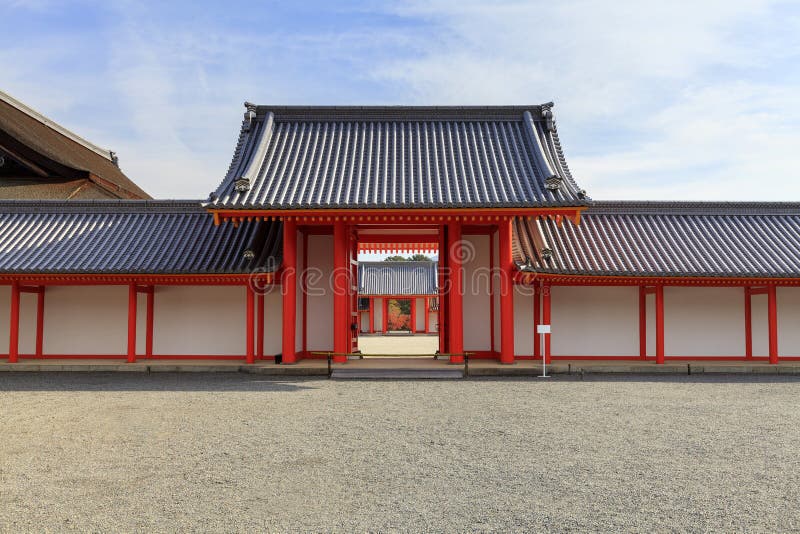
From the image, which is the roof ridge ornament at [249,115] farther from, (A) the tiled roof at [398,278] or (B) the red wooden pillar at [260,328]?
(A) the tiled roof at [398,278]

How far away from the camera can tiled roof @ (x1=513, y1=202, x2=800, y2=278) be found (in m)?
14.3

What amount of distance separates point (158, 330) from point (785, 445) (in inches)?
530

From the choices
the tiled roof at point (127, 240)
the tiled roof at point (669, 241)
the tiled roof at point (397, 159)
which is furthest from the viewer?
the tiled roof at point (669, 241)

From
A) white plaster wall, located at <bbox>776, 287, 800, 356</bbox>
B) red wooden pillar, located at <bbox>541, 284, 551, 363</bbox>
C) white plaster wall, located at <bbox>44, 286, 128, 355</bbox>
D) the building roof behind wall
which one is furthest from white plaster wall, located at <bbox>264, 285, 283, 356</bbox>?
white plaster wall, located at <bbox>776, 287, 800, 356</bbox>

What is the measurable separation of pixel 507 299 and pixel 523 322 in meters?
1.45

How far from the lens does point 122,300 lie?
1527 cm

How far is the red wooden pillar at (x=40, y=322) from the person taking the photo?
599 inches

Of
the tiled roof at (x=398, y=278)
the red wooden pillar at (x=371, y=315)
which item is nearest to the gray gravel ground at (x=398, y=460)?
the tiled roof at (x=398, y=278)

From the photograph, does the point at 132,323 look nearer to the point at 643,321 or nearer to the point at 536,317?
the point at 536,317

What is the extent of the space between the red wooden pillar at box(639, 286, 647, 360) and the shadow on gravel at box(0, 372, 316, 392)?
8385 mm

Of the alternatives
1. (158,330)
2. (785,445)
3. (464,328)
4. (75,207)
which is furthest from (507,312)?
(75,207)

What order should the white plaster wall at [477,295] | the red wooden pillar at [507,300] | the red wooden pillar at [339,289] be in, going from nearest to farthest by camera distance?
1. the red wooden pillar at [507,300]
2. the red wooden pillar at [339,289]
3. the white plaster wall at [477,295]

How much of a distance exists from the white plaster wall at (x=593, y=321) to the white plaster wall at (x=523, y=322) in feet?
1.93

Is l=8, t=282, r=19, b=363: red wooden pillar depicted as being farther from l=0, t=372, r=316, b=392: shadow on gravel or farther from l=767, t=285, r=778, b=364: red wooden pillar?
l=767, t=285, r=778, b=364: red wooden pillar
